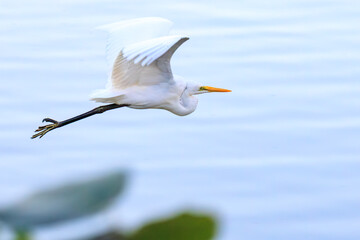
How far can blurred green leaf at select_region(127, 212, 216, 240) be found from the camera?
42 cm

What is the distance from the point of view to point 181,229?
16.5 inches

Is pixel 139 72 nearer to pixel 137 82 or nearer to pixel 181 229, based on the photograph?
pixel 137 82

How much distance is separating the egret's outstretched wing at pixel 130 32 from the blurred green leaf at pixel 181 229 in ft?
12.6

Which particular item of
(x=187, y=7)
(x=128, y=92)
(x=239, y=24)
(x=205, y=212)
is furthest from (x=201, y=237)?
(x=187, y=7)

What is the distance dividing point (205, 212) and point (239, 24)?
687 cm

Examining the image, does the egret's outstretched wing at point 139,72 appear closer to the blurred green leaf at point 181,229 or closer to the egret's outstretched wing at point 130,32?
the egret's outstretched wing at point 130,32

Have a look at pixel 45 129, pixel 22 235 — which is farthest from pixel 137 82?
pixel 22 235

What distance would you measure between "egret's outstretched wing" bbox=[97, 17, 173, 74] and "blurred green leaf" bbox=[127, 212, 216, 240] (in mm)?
3833

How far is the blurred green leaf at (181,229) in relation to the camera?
42 centimetres

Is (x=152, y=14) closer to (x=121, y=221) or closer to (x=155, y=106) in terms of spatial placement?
(x=155, y=106)

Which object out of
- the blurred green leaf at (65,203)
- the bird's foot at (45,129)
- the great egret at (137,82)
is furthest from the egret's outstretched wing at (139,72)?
the blurred green leaf at (65,203)

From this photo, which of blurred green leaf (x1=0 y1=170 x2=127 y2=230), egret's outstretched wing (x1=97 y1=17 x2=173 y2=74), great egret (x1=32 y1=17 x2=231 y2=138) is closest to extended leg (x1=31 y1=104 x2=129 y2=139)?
great egret (x1=32 y1=17 x2=231 y2=138)

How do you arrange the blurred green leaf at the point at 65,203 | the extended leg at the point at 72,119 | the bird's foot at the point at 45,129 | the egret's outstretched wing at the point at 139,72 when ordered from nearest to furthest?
the blurred green leaf at the point at 65,203 → the egret's outstretched wing at the point at 139,72 → the extended leg at the point at 72,119 → the bird's foot at the point at 45,129

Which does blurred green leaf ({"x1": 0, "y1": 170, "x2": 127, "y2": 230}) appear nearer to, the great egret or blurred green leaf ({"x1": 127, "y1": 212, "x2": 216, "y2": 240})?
blurred green leaf ({"x1": 127, "y1": 212, "x2": 216, "y2": 240})
